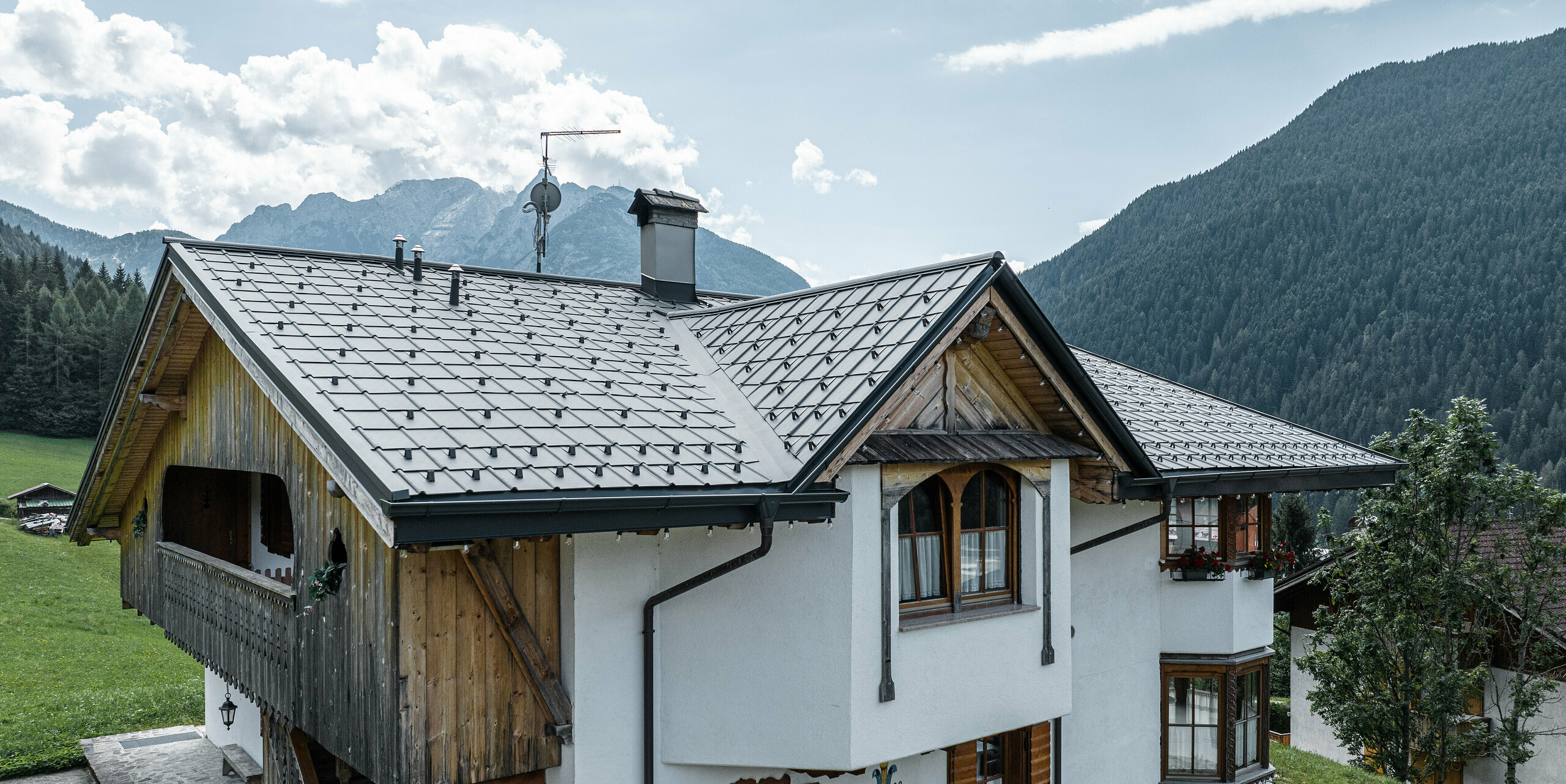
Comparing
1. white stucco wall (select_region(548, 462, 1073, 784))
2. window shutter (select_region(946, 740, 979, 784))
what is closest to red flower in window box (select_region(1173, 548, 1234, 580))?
window shutter (select_region(946, 740, 979, 784))

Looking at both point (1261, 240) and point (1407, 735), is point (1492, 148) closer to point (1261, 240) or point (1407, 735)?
point (1261, 240)

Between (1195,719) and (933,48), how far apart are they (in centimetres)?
1182

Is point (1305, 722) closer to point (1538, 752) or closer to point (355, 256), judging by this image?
point (1538, 752)

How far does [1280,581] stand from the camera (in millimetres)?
28547

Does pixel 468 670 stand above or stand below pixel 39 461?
above

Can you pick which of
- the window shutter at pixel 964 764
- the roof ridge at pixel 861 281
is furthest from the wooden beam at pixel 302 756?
the window shutter at pixel 964 764

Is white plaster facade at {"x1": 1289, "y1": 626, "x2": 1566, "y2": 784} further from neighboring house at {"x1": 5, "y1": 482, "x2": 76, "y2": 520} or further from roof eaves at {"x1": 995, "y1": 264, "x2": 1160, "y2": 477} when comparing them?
neighboring house at {"x1": 5, "y1": 482, "x2": 76, "y2": 520}

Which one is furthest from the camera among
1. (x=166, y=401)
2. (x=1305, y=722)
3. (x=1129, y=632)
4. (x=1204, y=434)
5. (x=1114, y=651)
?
(x=1305, y=722)

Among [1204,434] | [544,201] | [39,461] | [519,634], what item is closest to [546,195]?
[544,201]

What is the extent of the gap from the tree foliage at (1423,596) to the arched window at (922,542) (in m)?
13.6

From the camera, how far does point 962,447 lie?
30.1ft

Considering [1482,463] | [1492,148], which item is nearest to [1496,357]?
[1492,148]

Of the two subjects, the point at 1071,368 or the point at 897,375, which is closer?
the point at 897,375

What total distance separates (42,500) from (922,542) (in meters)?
57.9
